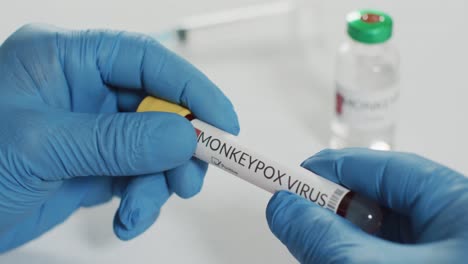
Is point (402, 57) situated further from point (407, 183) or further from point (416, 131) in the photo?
point (407, 183)

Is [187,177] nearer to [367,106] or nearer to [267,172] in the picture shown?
[267,172]

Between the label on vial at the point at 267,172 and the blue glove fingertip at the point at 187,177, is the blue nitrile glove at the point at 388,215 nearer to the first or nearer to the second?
the label on vial at the point at 267,172

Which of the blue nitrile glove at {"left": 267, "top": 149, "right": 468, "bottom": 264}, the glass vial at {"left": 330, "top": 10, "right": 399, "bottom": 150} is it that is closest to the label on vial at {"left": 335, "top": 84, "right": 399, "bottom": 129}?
the glass vial at {"left": 330, "top": 10, "right": 399, "bottom": 150}

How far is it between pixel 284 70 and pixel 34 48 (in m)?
0.46

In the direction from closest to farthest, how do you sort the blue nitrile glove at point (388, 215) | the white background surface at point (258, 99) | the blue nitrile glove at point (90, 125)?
the blue nitrile glove at point (388, 215)
the blue nitrile glove at point (90, 125)
the white background surface at point (258, 99)

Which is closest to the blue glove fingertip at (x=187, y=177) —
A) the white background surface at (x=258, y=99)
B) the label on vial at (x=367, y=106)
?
the white background surface at (x=258, y=99)

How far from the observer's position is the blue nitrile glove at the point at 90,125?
792 mm

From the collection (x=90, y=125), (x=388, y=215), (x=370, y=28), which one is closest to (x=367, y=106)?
(x=370, y=28)

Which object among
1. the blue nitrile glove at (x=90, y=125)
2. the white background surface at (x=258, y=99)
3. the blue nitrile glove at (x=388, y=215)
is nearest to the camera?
the blue nitrile glove at (x=388, y=215)

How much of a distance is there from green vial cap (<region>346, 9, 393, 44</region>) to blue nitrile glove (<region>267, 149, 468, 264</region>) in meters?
0.22

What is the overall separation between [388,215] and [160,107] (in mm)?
299

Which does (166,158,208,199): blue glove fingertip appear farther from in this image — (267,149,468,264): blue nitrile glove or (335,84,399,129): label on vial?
(335,84,399,129): label on vial

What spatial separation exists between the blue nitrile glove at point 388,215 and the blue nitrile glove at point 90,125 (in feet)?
0.46

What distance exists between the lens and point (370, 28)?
96 cm
